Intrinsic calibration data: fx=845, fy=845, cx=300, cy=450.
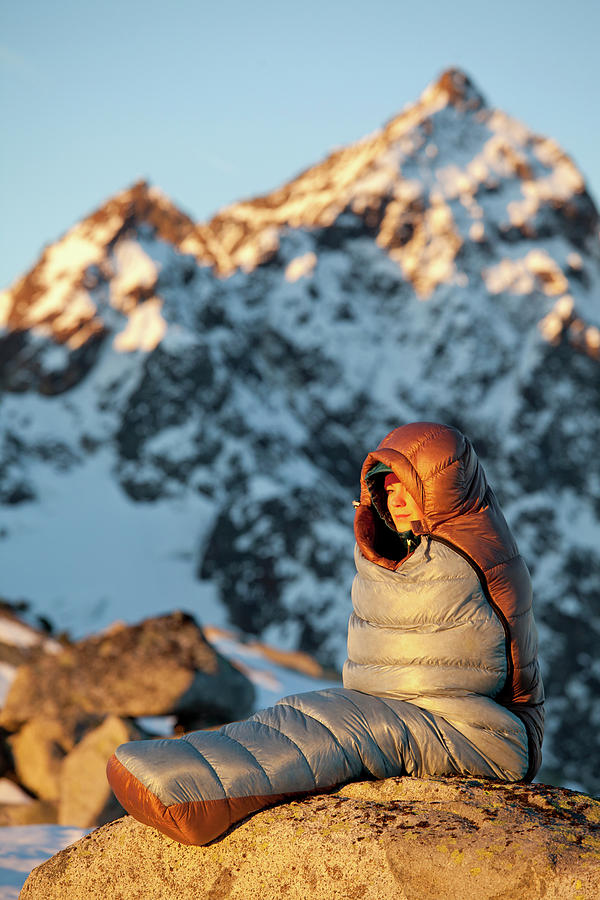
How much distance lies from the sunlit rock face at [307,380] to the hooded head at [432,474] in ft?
166

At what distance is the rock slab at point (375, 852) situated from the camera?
2.86 m

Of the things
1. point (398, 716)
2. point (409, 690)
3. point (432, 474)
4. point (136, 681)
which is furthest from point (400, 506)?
point (136, 681)

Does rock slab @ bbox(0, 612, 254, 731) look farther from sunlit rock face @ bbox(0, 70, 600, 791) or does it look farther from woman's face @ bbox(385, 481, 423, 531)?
sunlit rock face @ bbox(0, 70, 600, 791)

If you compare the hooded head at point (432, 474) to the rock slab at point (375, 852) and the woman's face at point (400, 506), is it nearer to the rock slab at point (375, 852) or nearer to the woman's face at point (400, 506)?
the woman's face at point (400, 506)

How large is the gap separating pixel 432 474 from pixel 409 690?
0.95 m

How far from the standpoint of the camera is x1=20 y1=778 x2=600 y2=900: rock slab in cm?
286

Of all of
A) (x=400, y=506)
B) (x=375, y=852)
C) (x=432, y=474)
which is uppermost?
(x=432, y=474)

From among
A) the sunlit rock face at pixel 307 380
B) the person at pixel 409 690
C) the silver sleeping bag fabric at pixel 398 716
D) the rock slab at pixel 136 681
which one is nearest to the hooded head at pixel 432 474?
the person at pixel 409 690

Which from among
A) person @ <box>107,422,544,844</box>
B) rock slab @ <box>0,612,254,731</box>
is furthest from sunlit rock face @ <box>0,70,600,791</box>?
person @ <box>107,422,544,844</box>

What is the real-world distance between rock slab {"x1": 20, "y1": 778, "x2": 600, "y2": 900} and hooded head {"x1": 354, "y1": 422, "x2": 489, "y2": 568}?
1.05 m

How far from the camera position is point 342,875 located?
3016mm

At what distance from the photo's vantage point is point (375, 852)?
3002mm

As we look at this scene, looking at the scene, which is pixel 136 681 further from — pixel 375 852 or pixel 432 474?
pixel 375 852

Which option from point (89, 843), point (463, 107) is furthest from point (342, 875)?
point (463, 107)
